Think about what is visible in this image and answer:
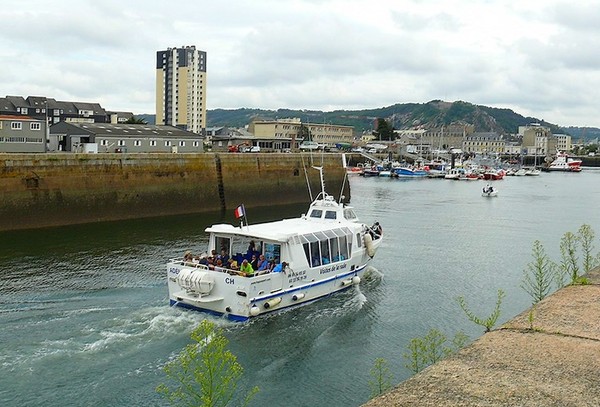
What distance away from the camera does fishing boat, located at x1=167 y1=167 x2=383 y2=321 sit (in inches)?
848

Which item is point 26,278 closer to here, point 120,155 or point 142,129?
point 120,155

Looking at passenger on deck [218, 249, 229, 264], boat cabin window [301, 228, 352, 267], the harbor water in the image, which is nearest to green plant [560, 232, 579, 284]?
the harbor water

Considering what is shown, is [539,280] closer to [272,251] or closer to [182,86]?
[272,251]

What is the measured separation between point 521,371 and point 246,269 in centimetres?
1423

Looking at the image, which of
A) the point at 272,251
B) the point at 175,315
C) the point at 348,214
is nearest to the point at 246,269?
the point at 272,251

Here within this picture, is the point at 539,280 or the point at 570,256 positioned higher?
the point at 570,256

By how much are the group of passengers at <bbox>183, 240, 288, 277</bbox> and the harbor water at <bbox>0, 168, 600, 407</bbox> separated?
165 cm

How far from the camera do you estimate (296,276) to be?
23.5 meters

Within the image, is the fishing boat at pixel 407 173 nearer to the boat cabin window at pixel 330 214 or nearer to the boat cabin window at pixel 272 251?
the boat cabin window at pixel 330 214

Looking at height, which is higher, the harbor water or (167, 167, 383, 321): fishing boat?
(167, 167, 383, 321): fishing boat

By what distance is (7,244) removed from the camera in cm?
3431

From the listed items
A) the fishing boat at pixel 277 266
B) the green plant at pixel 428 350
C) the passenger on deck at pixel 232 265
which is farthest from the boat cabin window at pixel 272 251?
the green plant at pixel 428 350

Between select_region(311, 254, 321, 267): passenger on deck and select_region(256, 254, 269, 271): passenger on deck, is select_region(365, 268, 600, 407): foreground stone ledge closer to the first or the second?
select_region(256, 254, 269, 271): passenger on deck

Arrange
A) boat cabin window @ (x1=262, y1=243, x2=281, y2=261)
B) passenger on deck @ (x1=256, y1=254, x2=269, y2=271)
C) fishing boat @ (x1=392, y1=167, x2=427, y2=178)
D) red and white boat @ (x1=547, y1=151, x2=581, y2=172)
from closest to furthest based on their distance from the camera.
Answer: passenger on deck @ (x1=256, y1=254, x2=269, y2=271) → boat cabin window @ (x1=262, y1=243, x2=281, y2=261) → fishing boat @ (x1=392, y1=167, x2=427, y2=178) → red and white boat @ (x1=547, y1=151, x2=581, y2=172)
